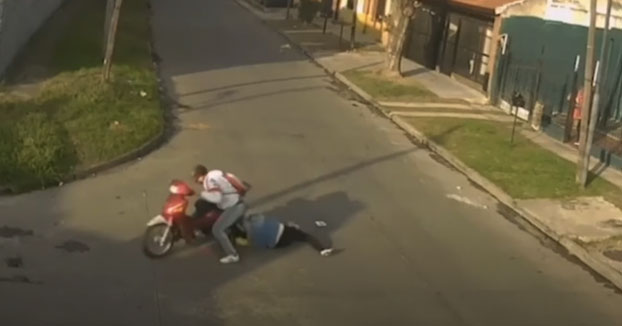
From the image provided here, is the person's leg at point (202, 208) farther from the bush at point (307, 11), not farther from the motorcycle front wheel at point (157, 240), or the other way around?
the bush at point (307, 11)

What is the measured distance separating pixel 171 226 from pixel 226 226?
64 cm

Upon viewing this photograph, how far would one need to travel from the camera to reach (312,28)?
45.3 m

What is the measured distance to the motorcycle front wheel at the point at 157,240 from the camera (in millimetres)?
12062

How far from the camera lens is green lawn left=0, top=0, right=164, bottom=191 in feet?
50.4

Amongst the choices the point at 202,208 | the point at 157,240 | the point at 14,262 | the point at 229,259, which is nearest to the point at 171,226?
the point at 157,240

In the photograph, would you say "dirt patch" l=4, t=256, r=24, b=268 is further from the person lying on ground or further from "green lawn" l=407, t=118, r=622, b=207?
"green lawn" l=407, t=118, r=622, b=207

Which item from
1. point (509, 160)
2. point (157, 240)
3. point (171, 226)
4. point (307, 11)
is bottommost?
point (307, 11)

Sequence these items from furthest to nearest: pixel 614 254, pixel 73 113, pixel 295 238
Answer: pixel 73 113
pixel 614 254
pixel 295 238

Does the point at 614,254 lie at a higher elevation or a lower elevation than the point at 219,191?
lower

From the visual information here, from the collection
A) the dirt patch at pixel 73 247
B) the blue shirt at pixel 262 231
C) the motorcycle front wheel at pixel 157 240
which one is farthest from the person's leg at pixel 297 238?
the dirt patch at pixel 73 247

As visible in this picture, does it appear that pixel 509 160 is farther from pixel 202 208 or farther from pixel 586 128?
pixel 202 208

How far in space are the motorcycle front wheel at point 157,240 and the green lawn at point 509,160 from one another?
6803 mm

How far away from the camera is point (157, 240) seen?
1210 cm

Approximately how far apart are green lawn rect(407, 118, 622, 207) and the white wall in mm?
8863
